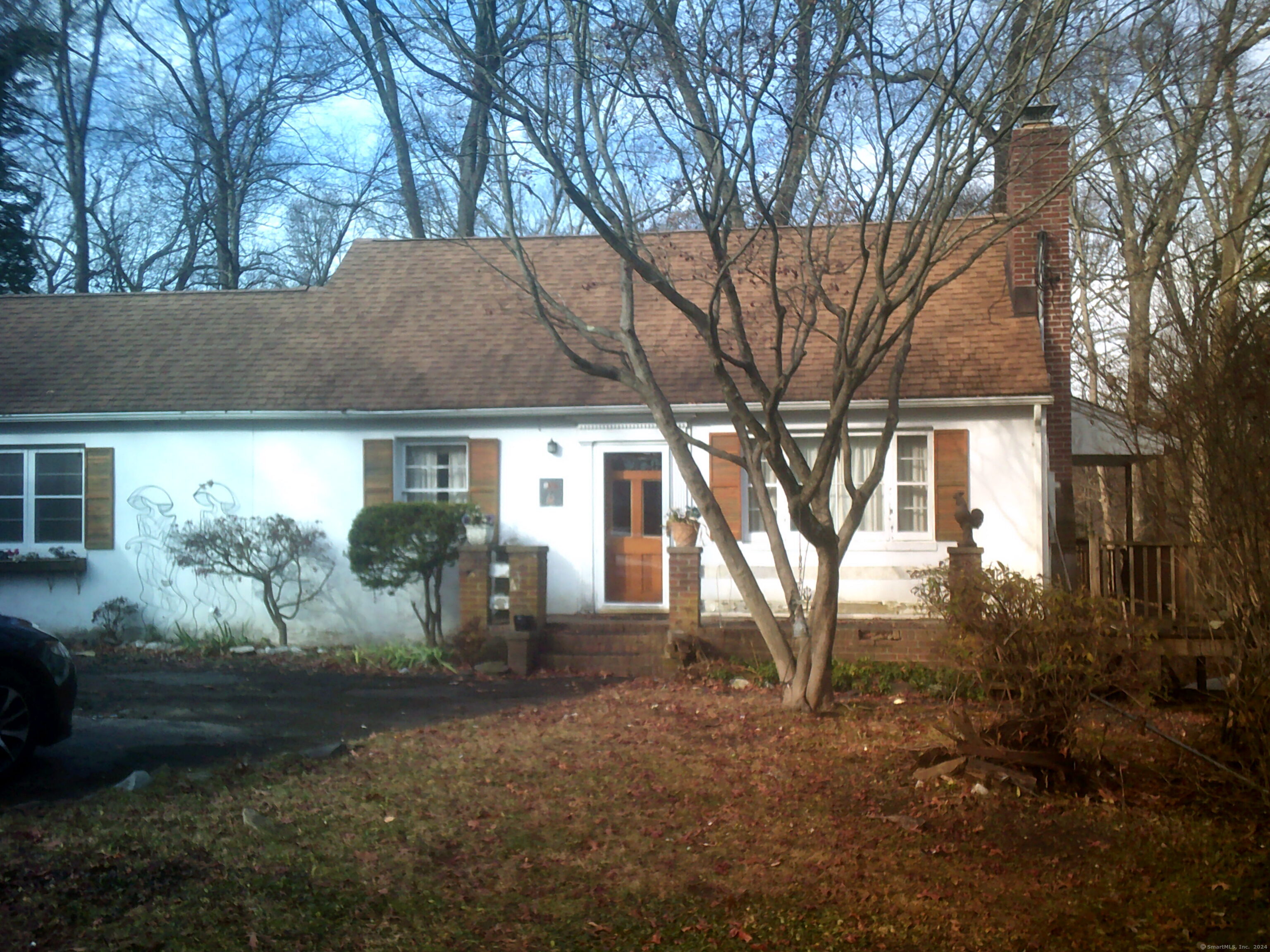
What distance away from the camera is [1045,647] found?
625cm

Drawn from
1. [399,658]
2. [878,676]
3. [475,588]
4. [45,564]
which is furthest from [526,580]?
[45,564]

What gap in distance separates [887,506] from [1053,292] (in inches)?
137

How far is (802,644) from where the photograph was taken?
8.74 meters

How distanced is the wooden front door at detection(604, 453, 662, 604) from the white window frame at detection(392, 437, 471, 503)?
1951mm

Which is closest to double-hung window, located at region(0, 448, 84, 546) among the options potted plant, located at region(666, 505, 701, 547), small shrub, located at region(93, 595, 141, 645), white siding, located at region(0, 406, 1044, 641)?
white siding, located at region(0, 406, 1044, 641)

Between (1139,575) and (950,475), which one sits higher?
(950,475)

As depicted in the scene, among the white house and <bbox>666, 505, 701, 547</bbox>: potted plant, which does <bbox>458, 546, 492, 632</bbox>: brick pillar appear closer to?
the white house

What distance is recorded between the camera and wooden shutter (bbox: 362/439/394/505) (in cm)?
1328

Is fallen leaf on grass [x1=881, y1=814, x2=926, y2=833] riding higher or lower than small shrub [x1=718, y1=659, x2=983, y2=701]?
lower

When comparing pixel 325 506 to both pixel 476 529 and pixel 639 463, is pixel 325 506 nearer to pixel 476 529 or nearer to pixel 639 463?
pixel 476 529

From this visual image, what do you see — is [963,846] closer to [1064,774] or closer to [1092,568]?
[1064,774]

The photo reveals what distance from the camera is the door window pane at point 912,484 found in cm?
1276

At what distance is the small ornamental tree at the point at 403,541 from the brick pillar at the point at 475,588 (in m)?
0.28

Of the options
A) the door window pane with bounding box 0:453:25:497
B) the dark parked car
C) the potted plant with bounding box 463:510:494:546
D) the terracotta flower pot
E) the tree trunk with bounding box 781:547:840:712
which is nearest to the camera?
the dark parked car
